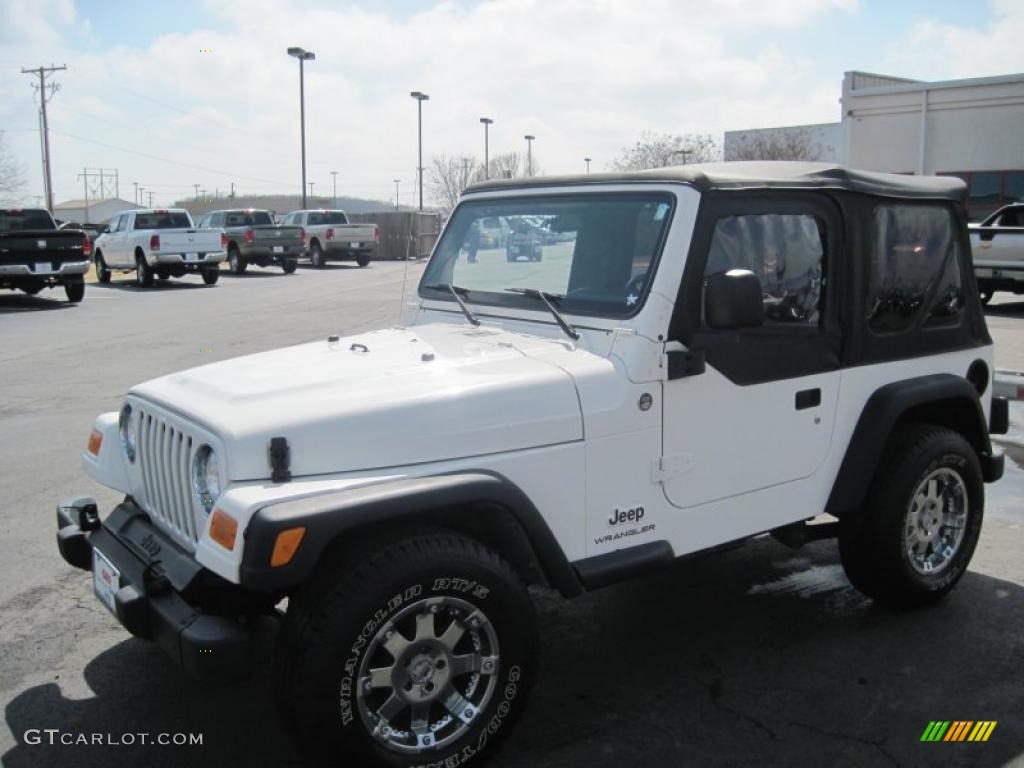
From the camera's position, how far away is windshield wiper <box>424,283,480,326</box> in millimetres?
4277

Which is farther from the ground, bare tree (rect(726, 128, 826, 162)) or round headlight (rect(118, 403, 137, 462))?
bare tree (rect(726, 128, 826, 162))

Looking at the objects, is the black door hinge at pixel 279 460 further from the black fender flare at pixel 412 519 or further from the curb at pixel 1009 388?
the curb at pixel 1009 388

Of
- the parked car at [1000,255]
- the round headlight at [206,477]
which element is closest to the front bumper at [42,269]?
the parked car at [1000,255]

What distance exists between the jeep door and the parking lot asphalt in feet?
2.25

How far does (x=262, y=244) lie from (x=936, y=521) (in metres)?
26.8

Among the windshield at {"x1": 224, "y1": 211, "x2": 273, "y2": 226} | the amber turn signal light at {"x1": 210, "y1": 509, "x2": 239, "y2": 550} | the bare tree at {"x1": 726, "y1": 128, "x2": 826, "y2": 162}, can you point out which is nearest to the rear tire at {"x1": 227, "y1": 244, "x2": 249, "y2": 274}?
the windshield at {"x1": 224, "y1": 211, "x2": 273, "y2": 226}

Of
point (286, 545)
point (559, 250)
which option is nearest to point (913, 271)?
point (559, 250)

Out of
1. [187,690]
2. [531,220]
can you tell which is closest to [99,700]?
[187,690]

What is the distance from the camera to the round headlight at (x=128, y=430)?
12.4ft

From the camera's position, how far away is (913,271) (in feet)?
14.8

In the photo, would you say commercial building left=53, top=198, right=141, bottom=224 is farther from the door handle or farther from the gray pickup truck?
the door handle

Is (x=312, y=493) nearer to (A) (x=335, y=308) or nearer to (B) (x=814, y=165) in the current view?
(B) (x=814, y=165)

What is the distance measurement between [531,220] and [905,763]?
2.53m

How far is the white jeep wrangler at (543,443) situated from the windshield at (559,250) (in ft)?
0.04
